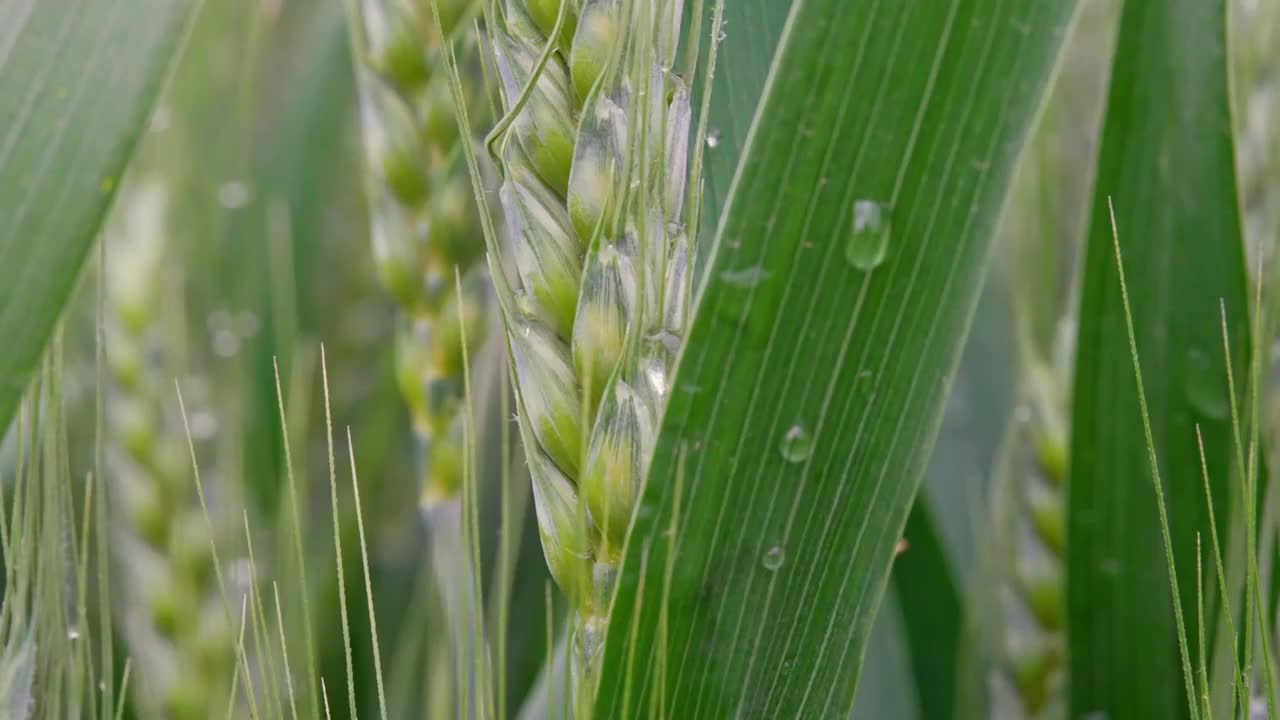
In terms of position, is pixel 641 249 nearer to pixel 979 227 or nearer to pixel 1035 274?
pixel 979 227

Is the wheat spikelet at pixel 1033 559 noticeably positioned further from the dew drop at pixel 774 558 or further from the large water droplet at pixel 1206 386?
the dew drop at pixel 774 558

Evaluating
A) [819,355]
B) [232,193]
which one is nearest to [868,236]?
[819,355]

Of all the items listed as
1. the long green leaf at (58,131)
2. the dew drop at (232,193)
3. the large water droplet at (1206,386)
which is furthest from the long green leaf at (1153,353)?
the dew drop at (232,193)

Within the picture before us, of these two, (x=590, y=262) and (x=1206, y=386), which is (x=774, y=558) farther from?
(x=1206, y=386)

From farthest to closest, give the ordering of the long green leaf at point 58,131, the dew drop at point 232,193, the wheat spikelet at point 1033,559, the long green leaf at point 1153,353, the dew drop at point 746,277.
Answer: the dew drop at point 232,193, the wheat spikelet at point 1033,559, the long green leaf at point 1153,353, the long green leaf at point 58,131, the dew drop at point 746,277

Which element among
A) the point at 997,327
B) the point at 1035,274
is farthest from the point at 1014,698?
the point at 997,327

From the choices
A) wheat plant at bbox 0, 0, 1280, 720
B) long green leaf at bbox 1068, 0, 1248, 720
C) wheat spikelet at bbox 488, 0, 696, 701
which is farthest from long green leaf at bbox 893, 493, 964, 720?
wheat spikelet at bbox 488, 0, 696, 701

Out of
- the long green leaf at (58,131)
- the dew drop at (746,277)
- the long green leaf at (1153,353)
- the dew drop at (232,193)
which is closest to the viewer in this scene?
the dew drop at (746,277)
